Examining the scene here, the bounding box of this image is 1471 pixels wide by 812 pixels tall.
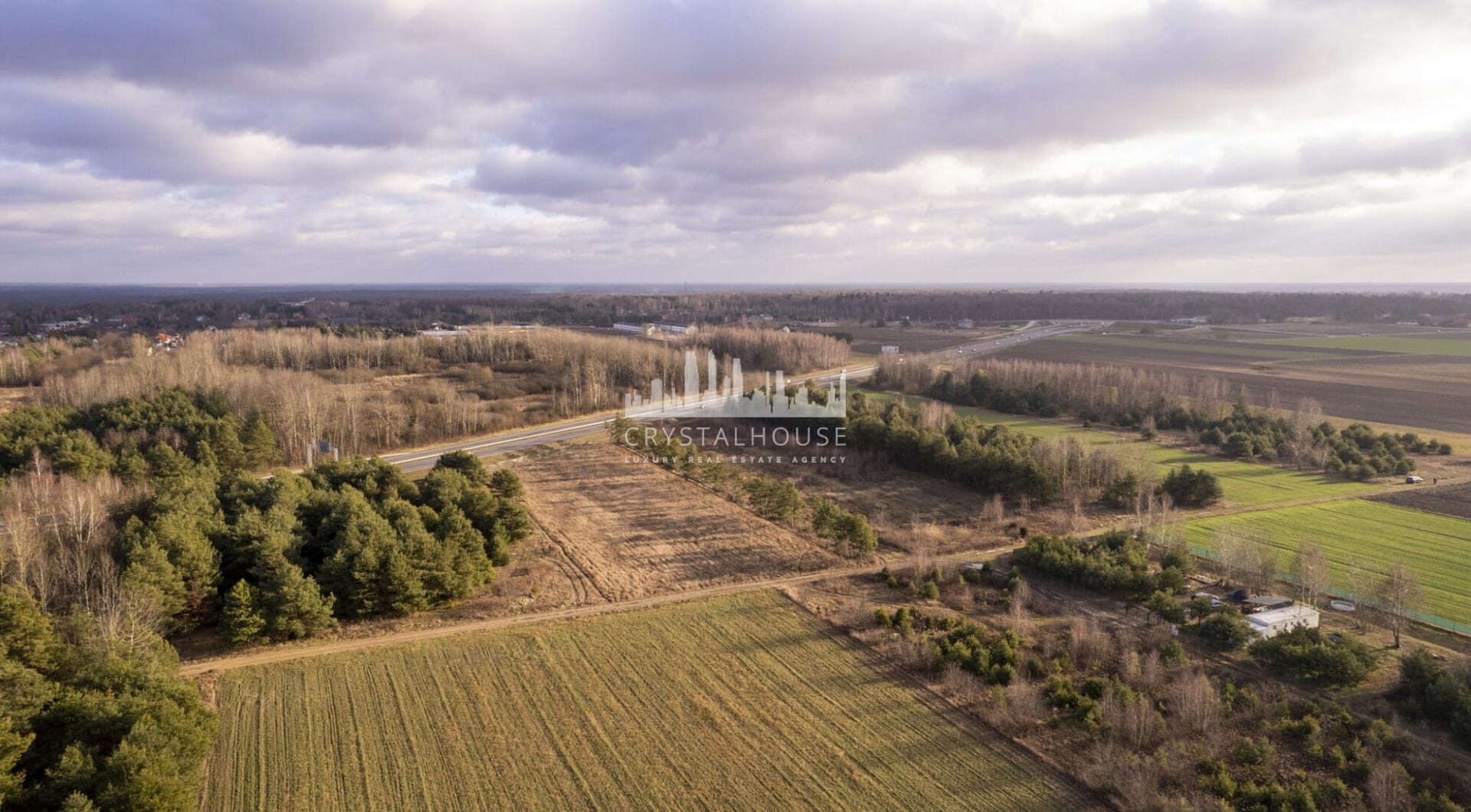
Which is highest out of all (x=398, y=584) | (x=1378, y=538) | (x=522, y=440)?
(x=398, y=584)

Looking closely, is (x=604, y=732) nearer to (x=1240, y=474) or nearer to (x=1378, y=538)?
(x=1378, y=538)

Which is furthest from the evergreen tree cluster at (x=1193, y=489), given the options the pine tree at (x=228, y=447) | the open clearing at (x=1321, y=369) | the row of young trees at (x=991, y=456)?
the pine tree at (x=228, y=447)

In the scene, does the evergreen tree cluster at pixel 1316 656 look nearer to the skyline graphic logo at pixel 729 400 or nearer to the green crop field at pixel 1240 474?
the green crop field at pixel 1240 474

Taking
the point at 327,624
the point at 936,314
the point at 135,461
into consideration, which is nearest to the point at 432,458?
the point at 135,461

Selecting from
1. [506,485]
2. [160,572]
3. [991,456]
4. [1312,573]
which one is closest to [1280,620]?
[1312,573]

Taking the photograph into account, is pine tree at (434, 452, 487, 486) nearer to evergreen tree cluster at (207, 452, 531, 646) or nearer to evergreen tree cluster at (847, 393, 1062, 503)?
evergreen tree cluster at (207, 452, 531, 646)
